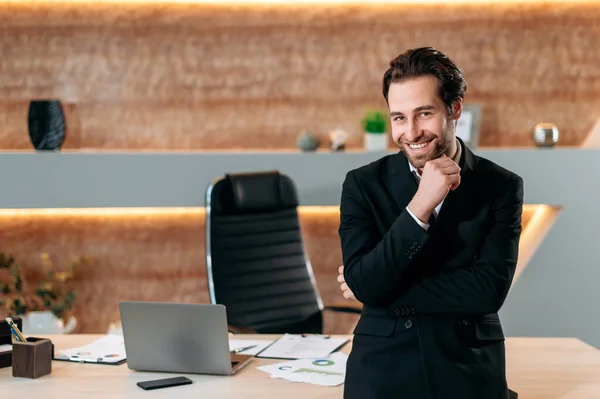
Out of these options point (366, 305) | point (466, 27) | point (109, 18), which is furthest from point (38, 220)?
point (366, 305)

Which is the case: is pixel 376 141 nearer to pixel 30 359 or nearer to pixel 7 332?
pixel 7 332

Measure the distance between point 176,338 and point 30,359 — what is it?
0.40m

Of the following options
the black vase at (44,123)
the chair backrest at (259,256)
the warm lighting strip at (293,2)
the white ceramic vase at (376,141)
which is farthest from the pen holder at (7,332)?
the warm lighting strip at (293,2)

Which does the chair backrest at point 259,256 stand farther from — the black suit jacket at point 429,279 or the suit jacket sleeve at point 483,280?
the suit jacket sleeve at point 483,280

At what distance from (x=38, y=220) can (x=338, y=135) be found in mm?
1730

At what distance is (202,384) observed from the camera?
2.07 metres

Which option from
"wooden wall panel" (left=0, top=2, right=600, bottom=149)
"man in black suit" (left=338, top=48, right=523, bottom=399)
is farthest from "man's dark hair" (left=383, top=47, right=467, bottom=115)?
"wooden wall panel" (left=0, top=2, right=600, bottom=149)

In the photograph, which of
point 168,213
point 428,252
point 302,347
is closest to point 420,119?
point 428,252

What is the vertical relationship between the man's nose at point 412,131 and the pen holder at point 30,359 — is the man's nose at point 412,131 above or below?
above

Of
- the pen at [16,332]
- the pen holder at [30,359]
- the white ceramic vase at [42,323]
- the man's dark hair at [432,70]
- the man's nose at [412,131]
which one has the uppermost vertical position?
the man's dark hair at [432,70]

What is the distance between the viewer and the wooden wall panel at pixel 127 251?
14.3ft

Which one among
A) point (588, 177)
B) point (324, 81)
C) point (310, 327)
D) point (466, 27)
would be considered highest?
point (466, 27)

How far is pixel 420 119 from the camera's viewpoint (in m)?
1.81

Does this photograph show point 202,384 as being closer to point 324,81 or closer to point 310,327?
point 310,327
